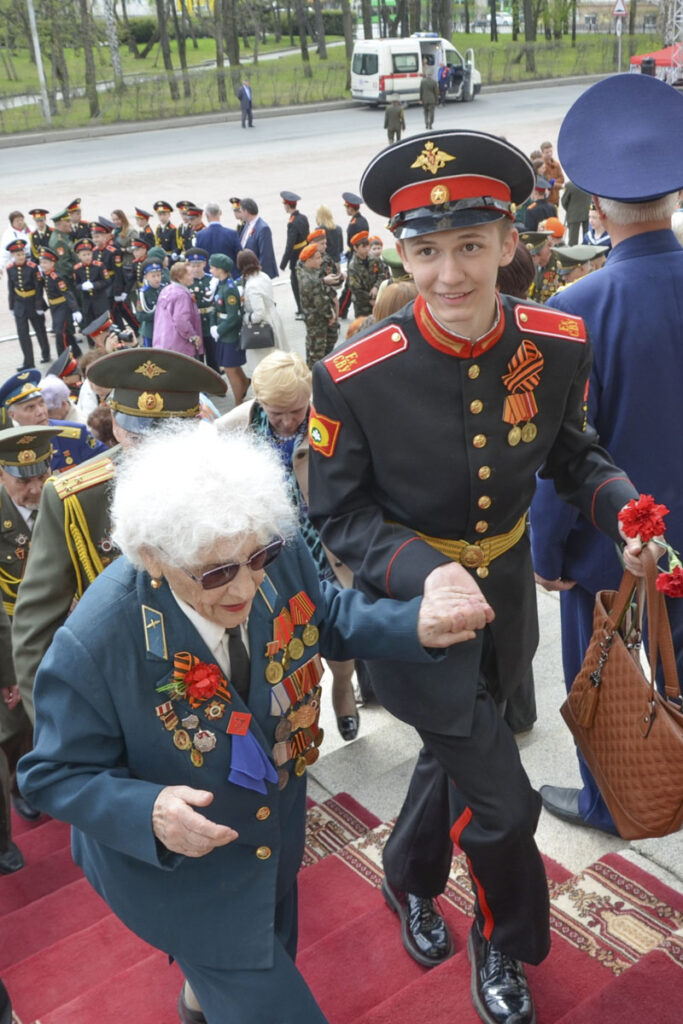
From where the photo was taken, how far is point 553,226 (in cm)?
1095

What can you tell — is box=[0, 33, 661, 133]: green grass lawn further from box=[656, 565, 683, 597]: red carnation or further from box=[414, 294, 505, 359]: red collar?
box=[656, 565, 683, 597]: red carnation

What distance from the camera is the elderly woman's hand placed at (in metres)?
2.45

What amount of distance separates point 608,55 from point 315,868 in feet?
180

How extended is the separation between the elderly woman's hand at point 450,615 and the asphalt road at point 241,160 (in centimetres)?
1350

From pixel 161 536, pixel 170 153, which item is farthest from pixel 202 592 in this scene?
pixel 170 153

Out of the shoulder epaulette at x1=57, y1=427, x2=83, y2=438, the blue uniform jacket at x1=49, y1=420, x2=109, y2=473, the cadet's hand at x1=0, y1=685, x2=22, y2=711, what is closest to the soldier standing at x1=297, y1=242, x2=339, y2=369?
the blue uniform jacket at x1=49, y1=420, x2=109, y2=473

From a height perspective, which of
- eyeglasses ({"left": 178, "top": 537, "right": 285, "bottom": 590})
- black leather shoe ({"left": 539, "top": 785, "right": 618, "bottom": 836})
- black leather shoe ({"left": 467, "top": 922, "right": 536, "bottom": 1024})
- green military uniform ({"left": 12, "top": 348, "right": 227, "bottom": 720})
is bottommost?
black leather shoe ({"left": 539, "top": 785, "right": 618, "bottom": 836})

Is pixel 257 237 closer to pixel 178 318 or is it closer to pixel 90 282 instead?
pixel 90 282

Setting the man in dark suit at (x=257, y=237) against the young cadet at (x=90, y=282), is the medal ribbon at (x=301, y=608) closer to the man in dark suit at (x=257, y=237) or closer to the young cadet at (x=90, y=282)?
the man in dark suit at (x=257, y=237)

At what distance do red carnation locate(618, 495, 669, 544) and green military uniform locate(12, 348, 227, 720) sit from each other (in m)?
1.57

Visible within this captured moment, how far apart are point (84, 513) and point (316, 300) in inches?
346

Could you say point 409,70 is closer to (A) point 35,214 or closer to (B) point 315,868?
(A) point 35,214

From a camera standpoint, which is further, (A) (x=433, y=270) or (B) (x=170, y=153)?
(B) (x=170, y=153)

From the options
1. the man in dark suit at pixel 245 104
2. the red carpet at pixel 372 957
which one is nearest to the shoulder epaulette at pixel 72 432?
the red carpet at pixel 372 957
